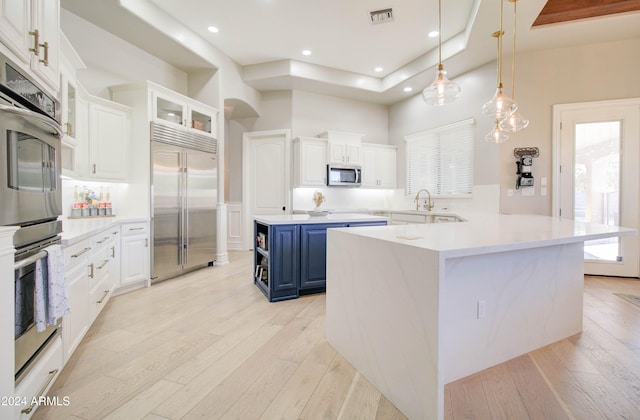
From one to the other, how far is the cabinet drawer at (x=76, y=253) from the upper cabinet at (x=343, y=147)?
4.15 meters

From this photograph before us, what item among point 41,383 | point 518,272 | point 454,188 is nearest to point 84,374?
point 41,383

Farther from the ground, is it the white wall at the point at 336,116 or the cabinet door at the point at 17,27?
the white wall at the point at 336,116

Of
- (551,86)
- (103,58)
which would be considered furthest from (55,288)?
(551,86)

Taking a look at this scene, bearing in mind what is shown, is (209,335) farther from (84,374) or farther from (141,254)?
(141,254)

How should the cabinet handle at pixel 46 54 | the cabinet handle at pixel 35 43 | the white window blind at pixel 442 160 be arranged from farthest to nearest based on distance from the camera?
the white window blind at pixel 442 160, the cabinet handle at pixel 46 54, the cabinet handle at pixel 35 43

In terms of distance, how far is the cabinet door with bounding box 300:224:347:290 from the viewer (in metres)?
3.24

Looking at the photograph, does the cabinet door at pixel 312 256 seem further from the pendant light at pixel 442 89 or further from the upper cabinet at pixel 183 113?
the upper cabinet at pixel 183 113

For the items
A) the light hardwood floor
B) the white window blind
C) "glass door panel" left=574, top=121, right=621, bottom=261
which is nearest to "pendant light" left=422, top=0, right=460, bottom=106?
the light hardwood floor

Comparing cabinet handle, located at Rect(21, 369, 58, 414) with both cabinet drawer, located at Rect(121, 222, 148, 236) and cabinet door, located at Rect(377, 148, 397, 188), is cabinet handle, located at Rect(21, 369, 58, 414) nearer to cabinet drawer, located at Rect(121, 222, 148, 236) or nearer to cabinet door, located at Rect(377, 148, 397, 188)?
cabinet drawer, located at Rect(121, 222, 148, 236)

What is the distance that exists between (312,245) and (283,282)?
514 millimetres

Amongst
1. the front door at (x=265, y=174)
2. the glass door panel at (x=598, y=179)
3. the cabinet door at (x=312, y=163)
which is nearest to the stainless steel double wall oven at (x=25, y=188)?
the cabinet door at (x=312, y=163)

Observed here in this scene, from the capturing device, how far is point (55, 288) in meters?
1.48

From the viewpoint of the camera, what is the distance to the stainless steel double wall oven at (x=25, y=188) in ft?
4.09

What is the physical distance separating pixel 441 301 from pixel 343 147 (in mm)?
4788
